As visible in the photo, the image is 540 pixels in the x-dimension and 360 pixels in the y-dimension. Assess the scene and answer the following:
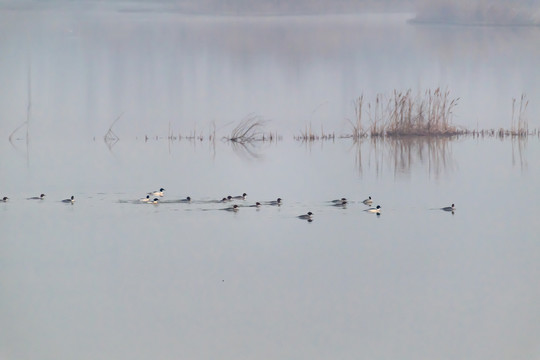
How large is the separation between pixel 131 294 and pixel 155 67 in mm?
1553

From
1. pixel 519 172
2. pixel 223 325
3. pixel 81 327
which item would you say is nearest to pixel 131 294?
pixel 81 327

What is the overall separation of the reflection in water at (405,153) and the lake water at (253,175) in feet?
0.05

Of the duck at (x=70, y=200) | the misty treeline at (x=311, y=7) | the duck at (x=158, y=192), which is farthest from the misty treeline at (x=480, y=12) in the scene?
the duck at (x=70, y=200)

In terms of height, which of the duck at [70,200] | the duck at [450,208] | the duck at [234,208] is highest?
the duck at [70,200]

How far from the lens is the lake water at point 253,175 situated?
3670mm

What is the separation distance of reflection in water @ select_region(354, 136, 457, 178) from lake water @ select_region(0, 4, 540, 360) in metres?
0.01

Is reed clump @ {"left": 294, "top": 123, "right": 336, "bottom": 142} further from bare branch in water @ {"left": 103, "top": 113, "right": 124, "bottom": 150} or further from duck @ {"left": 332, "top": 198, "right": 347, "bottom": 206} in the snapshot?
bare branch in water @ {"left": 103, "top": 113, "right": 124, "bottom": 150}

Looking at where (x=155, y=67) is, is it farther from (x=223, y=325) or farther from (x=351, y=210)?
(x=223, y=325)

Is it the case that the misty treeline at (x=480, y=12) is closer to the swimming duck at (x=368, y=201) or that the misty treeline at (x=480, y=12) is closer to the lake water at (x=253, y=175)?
the lake water at (x=253, y=175)

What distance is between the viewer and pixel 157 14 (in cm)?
444

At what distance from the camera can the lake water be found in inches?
144

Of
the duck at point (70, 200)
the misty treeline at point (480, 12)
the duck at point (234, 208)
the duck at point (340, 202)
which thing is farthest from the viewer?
the duck at point (70, 200)

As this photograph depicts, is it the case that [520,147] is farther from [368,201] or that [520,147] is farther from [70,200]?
[70,200]

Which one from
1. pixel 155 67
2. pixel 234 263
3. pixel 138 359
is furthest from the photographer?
pixel 155 67
